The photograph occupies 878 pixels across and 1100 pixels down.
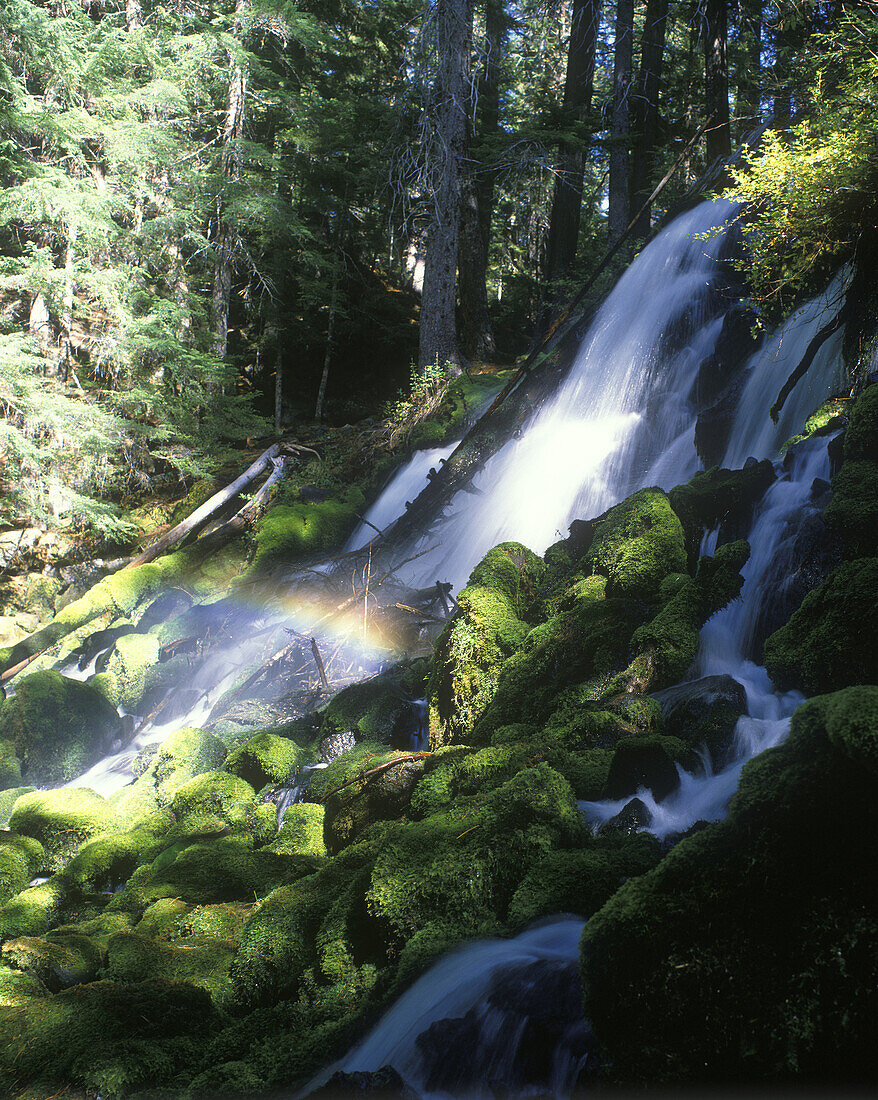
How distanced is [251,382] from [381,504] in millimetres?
8218

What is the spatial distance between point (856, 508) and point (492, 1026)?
391 cm

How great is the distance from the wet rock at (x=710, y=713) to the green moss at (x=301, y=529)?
733 cm

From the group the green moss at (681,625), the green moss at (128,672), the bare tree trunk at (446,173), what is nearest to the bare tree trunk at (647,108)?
the bare tree trunk at (446,173)

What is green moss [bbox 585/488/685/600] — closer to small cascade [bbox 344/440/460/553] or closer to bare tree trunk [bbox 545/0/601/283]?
small cascade [bbox 344/440/460/553]

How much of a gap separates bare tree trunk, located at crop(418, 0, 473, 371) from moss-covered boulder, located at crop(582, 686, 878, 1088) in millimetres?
11668

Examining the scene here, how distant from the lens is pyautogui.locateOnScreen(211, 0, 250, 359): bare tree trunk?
569 inches

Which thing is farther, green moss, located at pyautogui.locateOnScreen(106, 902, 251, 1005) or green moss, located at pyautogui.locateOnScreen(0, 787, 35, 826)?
green moss, located at pyautogui.locateOnScreen(0, 787, 35, 826)

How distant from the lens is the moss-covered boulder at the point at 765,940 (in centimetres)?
191

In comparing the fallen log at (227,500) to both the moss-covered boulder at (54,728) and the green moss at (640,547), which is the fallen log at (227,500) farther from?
the green moss at (640,547)

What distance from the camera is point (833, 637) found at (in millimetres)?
3986

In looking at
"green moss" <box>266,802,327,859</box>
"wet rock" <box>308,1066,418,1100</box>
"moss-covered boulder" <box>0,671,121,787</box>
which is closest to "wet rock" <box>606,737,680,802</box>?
"wet rock" <box>308,1066,418,1100</box>

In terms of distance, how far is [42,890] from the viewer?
4.90 meters

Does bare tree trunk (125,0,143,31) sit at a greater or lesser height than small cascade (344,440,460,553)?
greater

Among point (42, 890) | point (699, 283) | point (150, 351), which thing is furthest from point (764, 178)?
point (150, 351)
